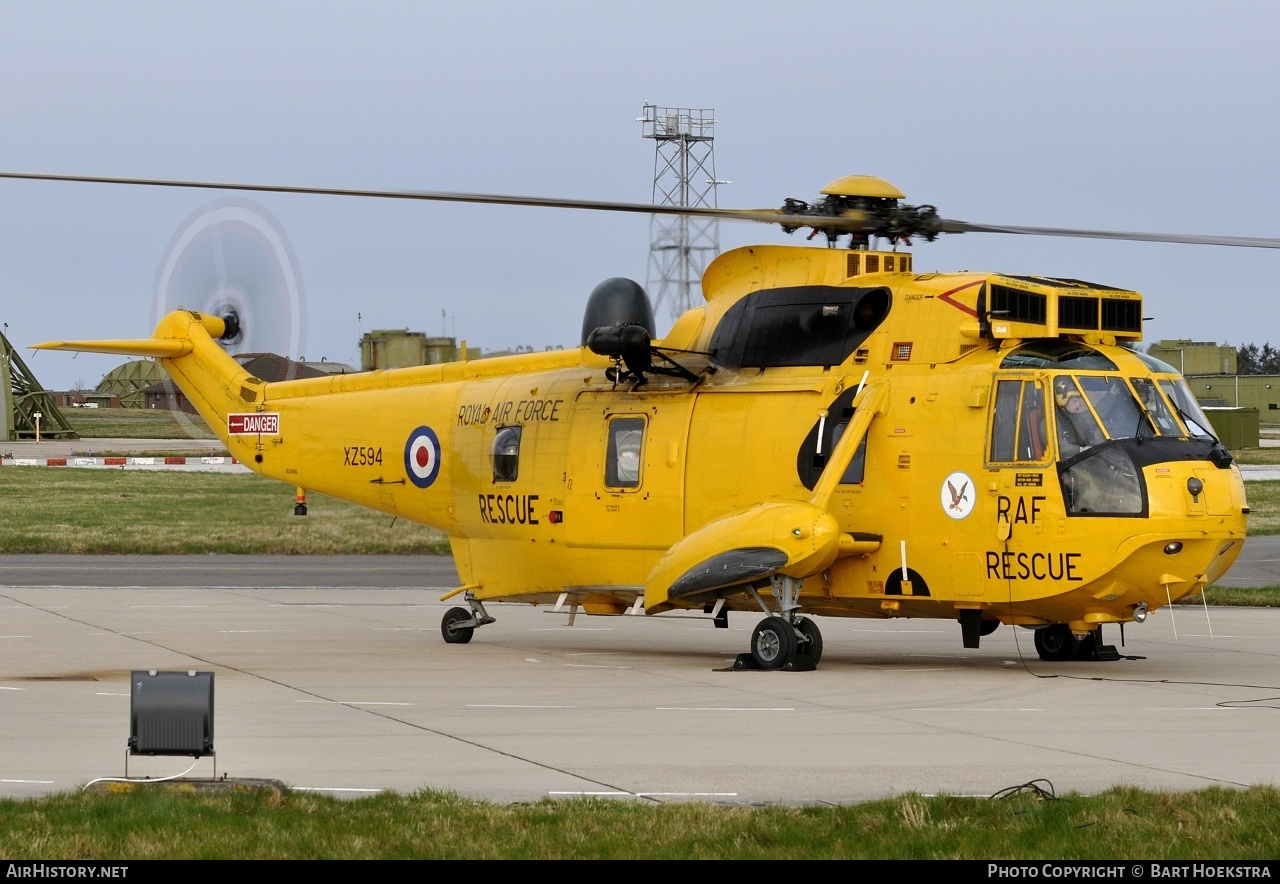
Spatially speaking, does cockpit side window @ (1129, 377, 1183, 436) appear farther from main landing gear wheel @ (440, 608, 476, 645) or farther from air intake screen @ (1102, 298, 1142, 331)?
main landing gear wheel @ (440, 608, 476, 645)

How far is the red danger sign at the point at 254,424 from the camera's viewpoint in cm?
2181

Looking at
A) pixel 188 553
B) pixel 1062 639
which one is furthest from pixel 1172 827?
pixel 188 553

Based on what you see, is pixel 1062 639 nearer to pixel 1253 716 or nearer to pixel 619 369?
pixel 1253 716

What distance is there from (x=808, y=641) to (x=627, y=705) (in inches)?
113

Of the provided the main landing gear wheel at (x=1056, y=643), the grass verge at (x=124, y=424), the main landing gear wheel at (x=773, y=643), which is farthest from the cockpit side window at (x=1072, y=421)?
the grass verge at (x=124, y=424)

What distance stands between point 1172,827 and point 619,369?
1050 centimetres

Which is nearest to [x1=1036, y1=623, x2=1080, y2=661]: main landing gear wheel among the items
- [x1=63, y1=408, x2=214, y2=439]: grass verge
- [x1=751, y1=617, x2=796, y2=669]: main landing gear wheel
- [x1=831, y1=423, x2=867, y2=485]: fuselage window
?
[x1=831, y1=423, x2=867, y2=485]: fuselage window

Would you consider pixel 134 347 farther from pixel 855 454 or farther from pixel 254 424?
pixel 855 454

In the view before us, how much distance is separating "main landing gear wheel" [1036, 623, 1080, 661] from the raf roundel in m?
7.37

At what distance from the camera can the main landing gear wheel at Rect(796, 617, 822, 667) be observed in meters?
16.0

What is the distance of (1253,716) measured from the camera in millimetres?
12969

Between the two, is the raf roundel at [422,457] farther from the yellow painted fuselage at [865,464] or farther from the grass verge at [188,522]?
the grass verge at [188,522]

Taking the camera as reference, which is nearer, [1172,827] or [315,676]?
[1172,827]

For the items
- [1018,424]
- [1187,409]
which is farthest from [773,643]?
[1187,409]
